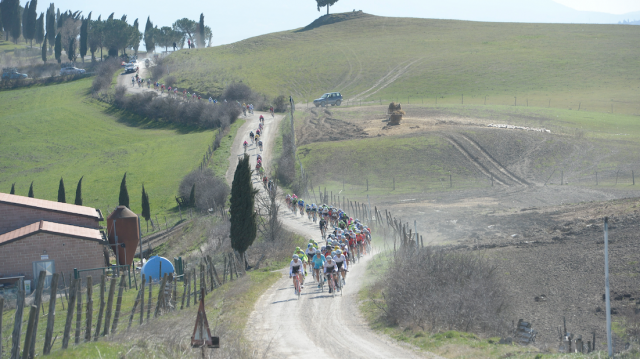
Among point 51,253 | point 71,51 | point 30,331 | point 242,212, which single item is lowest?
point 51,253

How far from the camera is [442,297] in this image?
703 inches

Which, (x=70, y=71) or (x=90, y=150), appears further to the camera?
(x=70, y=71)

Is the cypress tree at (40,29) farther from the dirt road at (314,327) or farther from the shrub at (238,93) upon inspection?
the dirt road at (314,327)

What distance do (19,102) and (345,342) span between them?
333 feet

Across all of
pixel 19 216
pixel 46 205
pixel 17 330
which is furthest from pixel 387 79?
pixel 17 330

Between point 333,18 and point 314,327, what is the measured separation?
15072 centimetres

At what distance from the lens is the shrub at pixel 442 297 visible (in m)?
17.3

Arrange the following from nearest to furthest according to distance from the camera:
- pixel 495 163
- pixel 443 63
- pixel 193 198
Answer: pixel 193 198 < pixel 495 163 < pixel 443 63

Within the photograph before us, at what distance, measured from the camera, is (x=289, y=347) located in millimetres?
15469

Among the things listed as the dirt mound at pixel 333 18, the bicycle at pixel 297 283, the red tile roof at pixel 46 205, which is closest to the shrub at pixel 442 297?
the bicycle at pixel 297 283

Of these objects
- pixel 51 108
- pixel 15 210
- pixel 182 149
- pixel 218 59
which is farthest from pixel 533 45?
pixel 15 210

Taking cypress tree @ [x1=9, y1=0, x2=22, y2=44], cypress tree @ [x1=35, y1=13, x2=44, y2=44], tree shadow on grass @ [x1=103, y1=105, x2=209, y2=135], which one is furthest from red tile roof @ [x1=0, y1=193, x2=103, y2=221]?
cypress tree @ [x1=35, y1=13, x2=44, y2=44]

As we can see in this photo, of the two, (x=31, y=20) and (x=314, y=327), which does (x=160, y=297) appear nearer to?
(x=314, y=327)

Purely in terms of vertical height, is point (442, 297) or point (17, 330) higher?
point (17, 330)
